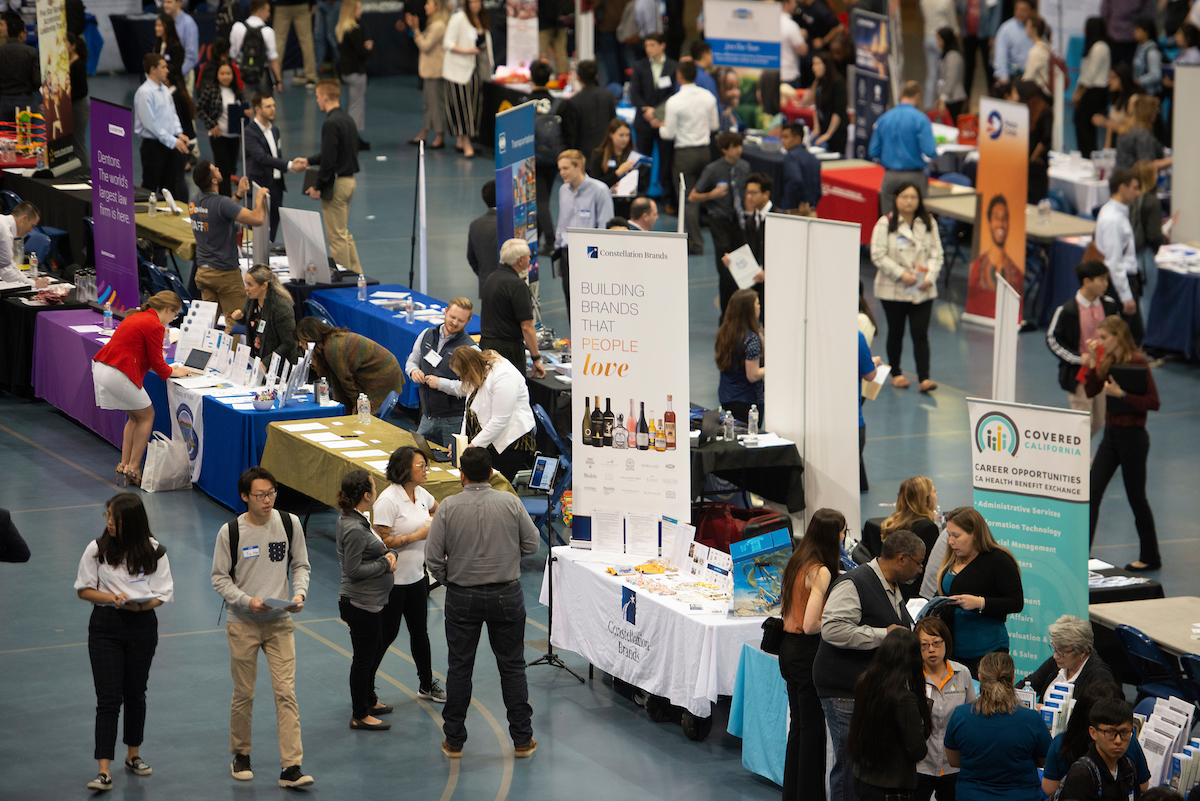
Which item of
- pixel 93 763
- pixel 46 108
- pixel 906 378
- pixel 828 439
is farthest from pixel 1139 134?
pixel 93 763

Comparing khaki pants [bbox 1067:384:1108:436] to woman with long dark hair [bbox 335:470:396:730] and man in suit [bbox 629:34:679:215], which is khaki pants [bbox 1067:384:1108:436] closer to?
woman with long dark hair [bbox 335:470:396:730]

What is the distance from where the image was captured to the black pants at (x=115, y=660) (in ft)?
22.2

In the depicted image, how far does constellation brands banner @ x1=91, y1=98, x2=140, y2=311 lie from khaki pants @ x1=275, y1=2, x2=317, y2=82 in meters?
12.8

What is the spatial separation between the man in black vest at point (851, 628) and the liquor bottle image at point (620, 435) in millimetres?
2094

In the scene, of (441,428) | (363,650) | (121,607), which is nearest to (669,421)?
(363,650)

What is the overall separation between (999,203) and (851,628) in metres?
9.38

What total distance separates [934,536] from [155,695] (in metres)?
3.90

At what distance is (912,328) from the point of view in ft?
42.1

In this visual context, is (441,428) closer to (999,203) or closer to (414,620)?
(414,620)

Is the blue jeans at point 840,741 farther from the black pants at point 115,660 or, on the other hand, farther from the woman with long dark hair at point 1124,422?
the woman with long dark hair at point 1124,422

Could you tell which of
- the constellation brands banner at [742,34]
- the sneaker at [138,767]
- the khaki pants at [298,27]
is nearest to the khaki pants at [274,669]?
the sneaker at [138,767]

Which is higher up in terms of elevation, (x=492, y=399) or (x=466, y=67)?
(x=466, y=67)

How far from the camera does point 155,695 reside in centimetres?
790

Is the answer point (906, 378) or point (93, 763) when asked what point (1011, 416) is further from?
point (906, 378)
